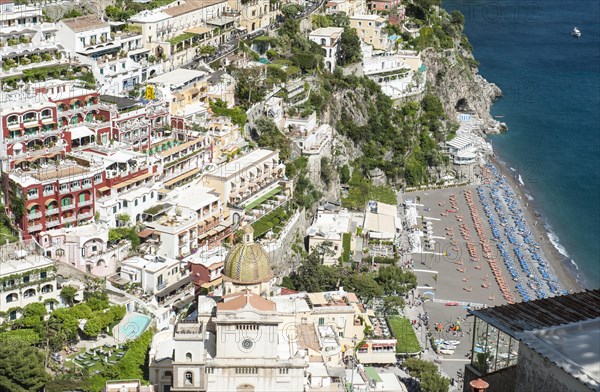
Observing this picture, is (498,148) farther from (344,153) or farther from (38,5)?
(38,5)

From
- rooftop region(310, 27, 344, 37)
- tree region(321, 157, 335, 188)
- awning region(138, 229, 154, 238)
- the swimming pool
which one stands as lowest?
tree region(321, 157, 335, 188)

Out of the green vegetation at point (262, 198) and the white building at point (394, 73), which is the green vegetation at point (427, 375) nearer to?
the green vegetation at point (262, 198)

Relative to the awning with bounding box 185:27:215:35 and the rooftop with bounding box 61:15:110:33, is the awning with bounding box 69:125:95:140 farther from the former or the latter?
the awning with bounding box 185:27:215:35

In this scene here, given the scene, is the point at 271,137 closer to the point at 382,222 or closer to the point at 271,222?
the point at 271,222

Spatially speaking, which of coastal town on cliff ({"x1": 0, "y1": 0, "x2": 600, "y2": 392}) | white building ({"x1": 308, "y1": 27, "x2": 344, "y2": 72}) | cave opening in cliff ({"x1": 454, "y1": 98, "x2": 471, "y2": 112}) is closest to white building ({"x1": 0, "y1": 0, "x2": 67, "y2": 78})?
coastal town on cliff ({"x1": 0, "y1": 0, "x2": 600, "y2": 392})

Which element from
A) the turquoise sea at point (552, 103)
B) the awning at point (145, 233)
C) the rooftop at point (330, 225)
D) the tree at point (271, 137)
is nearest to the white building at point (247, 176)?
the tree at point (271, 137)
